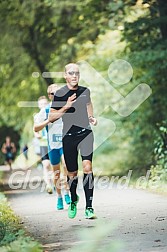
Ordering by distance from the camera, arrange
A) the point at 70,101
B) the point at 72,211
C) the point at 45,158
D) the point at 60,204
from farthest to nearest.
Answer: the point at 45,158 < the point at 60,204 < the point at 72,211 < the point at 70,101

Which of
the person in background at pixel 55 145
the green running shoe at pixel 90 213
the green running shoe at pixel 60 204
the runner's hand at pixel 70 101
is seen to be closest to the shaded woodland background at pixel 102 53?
the person in background at pixel 55 145

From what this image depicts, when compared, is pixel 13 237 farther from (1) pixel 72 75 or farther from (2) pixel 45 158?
(2) pixel 45 158

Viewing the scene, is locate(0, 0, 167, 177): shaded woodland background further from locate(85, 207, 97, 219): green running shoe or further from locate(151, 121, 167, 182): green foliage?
locate(85, 207, 97, 219): green running shoe

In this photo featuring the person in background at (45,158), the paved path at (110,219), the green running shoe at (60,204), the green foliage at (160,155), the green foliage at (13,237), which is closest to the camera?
the green foliage at (13,237)

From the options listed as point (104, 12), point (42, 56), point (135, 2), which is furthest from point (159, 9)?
point (42, 56)

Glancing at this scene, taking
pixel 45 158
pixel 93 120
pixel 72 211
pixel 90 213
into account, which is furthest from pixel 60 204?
pixel 45 158

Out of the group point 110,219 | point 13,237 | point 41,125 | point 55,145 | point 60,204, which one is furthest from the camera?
point 55,145

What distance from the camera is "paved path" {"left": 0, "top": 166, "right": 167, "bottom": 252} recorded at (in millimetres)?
8000

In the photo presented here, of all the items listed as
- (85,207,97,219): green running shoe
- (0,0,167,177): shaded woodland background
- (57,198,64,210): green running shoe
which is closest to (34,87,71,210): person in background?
(57,198,64,210): green running shoe

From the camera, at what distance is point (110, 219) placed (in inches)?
402

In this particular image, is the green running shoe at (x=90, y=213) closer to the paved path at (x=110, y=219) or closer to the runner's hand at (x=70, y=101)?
the paved path at (x=110, y=219)

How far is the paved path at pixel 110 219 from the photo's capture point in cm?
800

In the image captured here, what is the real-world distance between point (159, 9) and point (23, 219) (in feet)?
28.8

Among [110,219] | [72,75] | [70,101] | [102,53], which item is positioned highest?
[102,53]
